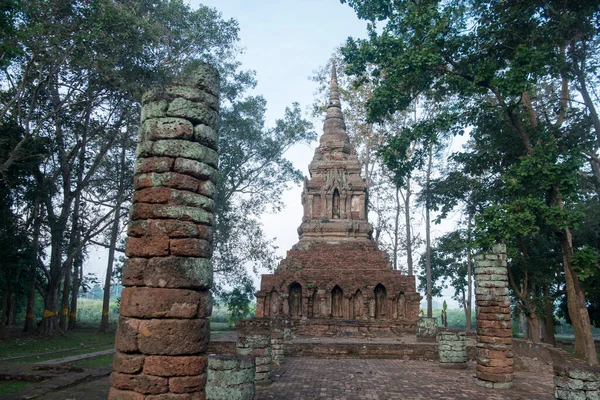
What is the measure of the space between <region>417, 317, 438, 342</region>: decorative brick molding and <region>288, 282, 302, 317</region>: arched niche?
614 centimetres

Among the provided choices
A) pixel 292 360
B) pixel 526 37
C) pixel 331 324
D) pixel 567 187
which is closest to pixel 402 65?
pixel 526 37

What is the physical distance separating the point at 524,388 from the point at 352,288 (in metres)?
11.8

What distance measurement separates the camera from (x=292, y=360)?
46.7ft

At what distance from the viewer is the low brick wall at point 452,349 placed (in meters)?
13.2

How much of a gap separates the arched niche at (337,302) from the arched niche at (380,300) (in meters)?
1.60

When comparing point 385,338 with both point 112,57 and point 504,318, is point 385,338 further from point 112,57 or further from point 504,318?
point 112,57

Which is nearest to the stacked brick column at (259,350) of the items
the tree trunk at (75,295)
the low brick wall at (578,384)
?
the low brick wall at (578,384)

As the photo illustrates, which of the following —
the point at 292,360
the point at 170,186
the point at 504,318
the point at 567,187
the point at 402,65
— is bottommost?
the point at 292,360

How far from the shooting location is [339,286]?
22094 mm

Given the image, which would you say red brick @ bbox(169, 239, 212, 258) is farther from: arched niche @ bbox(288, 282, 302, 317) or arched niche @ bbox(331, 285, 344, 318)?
arched niche @ bbox(288, 282, 302, 317)

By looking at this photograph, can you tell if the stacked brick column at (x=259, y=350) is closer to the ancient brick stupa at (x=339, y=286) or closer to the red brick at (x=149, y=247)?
the red brick at (x=149, y=247)

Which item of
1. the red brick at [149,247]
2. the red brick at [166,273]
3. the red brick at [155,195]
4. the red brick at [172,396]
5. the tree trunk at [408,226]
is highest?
the tree trunk at [408,226]

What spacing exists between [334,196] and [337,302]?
7344mm

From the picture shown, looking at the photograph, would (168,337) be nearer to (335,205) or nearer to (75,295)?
(335,205)
